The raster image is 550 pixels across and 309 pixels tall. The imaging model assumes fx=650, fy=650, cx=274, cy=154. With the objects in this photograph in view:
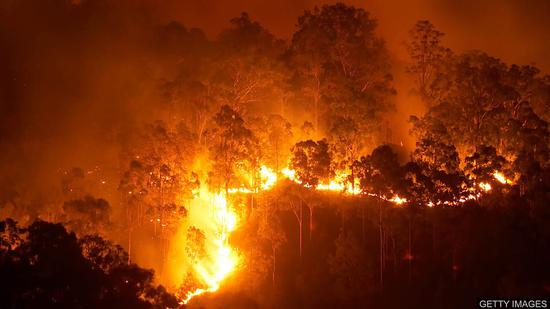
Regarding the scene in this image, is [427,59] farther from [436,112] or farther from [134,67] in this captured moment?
[134,67]

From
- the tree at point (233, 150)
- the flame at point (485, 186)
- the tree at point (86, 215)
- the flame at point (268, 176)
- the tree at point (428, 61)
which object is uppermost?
the tree at point (428, 61)

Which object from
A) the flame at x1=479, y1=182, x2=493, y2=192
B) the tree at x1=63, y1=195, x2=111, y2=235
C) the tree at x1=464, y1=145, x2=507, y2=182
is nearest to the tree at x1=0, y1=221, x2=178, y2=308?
the tree at x1=63, y1=195, x2=111, y2=235

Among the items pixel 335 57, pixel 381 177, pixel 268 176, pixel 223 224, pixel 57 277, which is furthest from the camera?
pixel 335 57

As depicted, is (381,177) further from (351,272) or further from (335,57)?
(335,57)

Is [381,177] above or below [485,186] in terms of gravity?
above

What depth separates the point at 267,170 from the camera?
3634cm

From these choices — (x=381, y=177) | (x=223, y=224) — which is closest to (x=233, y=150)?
(x=223, y=224)

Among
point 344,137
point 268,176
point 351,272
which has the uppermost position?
point 344,137

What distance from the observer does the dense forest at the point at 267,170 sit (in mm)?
26375

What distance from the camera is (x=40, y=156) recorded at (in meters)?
45.0

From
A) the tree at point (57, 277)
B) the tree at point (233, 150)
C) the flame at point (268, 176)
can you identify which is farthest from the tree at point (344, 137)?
the tree at point (57, 277)

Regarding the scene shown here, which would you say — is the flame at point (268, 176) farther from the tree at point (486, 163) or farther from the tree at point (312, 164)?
the tree at point (486, 163)

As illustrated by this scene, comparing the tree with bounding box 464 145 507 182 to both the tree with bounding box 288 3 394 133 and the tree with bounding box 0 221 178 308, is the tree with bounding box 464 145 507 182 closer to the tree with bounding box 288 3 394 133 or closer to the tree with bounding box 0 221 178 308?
the tree with bounding box 288 3 394 133

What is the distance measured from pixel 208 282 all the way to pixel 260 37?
1631 centimetres
